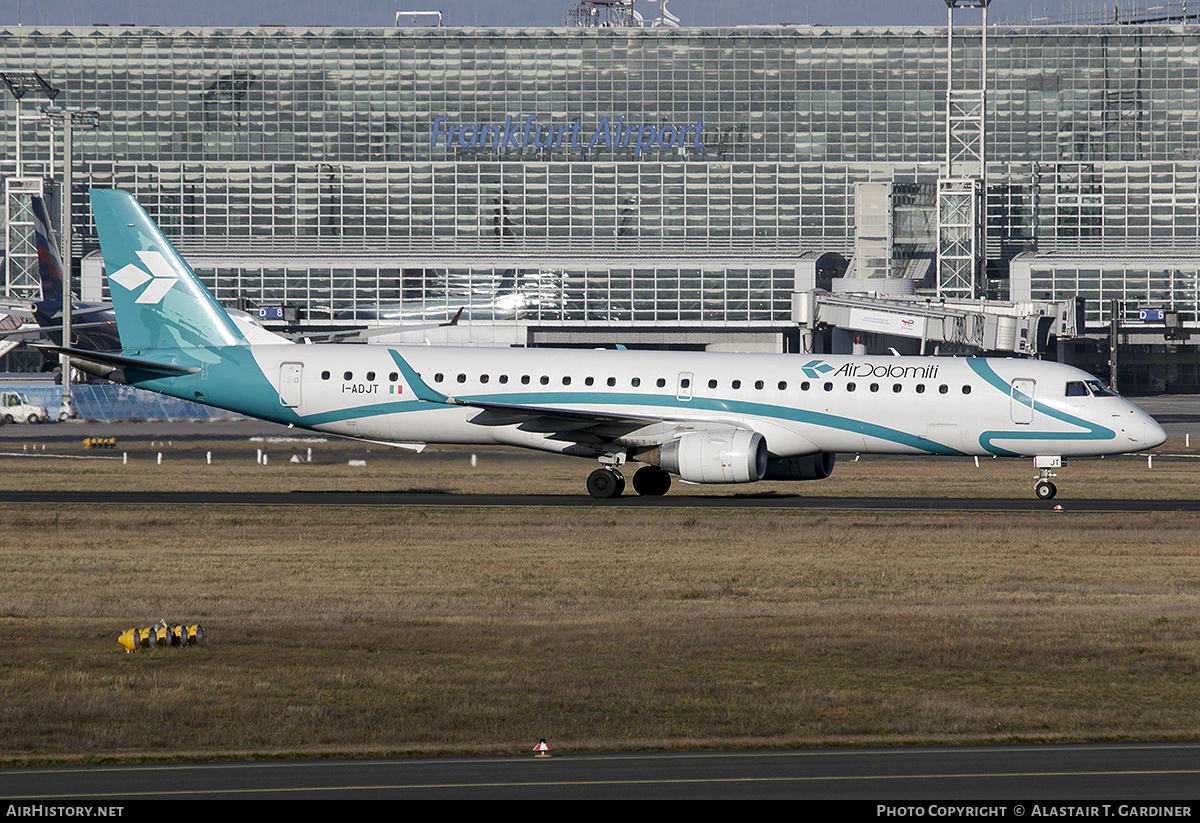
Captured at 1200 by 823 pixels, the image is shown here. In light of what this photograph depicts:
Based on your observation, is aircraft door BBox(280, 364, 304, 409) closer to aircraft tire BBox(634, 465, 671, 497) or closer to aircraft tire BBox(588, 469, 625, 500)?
aircraft tire BBox(588, 469, 625, 500)

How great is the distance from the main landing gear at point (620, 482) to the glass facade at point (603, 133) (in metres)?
84.4

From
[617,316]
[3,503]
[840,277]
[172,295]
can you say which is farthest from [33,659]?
[840,277]

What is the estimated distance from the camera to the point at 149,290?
127 feet

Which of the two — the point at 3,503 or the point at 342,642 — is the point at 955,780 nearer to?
the point at 342,642

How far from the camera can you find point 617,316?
4385 inches

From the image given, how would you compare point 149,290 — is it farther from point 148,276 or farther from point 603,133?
point 603,133

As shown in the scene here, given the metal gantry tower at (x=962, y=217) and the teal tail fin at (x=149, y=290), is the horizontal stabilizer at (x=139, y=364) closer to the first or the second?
the teal tail fin at (x=149, y=290)

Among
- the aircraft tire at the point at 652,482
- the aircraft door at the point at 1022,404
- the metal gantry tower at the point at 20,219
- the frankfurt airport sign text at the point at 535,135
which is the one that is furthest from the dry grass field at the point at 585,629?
the frankfurt airport sign text at the point at 535,135

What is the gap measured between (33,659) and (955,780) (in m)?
11.3

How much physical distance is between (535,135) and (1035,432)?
9828cm

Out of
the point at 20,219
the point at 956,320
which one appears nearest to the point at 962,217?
the point at 956,320

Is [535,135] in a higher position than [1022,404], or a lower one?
higher

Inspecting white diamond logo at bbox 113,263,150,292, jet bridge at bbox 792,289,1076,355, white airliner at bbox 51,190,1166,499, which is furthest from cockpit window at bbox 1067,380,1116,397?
jet bridge at bbox 792,289,1076,355

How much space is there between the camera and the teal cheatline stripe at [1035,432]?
34.8 meters
